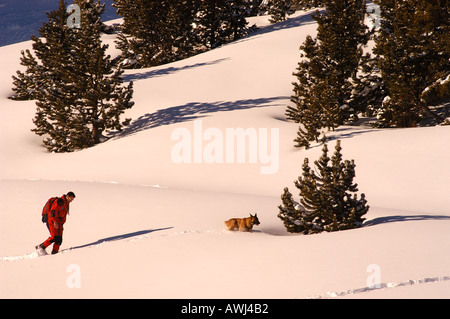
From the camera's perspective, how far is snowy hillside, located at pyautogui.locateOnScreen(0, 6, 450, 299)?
798cm

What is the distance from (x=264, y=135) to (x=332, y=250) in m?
13.7

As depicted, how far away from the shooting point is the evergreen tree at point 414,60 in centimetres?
2198

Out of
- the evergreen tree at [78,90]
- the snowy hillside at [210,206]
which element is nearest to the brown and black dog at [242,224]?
the snowy hillside at [210,206]

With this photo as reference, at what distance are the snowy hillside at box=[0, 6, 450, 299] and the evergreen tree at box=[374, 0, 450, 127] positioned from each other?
2400mm

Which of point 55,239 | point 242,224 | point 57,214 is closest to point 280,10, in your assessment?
point 242,224

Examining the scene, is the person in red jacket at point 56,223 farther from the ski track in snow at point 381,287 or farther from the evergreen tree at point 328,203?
the ski track in snow at point 381,287

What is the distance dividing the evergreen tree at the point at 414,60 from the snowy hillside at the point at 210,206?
2400 millimetres

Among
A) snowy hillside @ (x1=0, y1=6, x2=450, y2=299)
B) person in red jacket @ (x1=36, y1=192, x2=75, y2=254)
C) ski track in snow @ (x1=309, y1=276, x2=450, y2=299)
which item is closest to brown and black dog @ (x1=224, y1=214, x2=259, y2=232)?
snowy hillside @ (x1=0, y1=6, x2=450, y2=299)

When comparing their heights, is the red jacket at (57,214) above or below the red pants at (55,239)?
above

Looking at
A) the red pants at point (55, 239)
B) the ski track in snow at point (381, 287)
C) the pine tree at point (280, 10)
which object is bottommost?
the ski track in snow at point (381, 287)

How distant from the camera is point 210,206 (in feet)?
46.0

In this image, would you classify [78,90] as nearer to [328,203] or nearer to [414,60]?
[414,60]

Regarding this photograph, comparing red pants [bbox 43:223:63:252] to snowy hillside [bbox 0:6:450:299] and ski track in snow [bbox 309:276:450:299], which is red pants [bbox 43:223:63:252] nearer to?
snowy hillside [bbox 0:6:450:299]

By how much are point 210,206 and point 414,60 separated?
14.0 m
